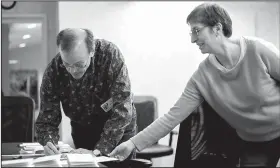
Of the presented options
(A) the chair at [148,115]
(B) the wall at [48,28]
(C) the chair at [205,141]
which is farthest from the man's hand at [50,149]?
(B) the wall at [48,28]

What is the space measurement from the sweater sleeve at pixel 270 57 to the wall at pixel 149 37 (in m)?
2.58

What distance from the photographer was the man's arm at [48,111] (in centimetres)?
204

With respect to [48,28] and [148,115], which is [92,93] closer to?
[148,115]

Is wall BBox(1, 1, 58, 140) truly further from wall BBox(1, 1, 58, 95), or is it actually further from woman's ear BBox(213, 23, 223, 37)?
woman's ear BBox(213, 23, 223, 37)

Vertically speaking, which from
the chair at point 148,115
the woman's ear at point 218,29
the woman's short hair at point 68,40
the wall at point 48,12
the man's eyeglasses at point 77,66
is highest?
the wall at point 48,12

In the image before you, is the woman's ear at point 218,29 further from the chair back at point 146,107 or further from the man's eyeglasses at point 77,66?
the chair back at point 146,107

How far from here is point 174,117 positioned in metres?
1.75

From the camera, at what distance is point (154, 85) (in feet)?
14.4

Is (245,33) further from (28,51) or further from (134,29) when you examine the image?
(28,51)

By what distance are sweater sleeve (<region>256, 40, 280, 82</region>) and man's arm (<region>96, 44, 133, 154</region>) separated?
2.16 feet

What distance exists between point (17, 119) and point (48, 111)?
987 mm

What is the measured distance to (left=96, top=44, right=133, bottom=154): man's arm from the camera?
1.92 meters

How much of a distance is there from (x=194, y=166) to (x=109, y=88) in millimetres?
553

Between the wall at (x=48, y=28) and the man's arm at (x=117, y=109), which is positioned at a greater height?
the wall at (x=48, y=28)
